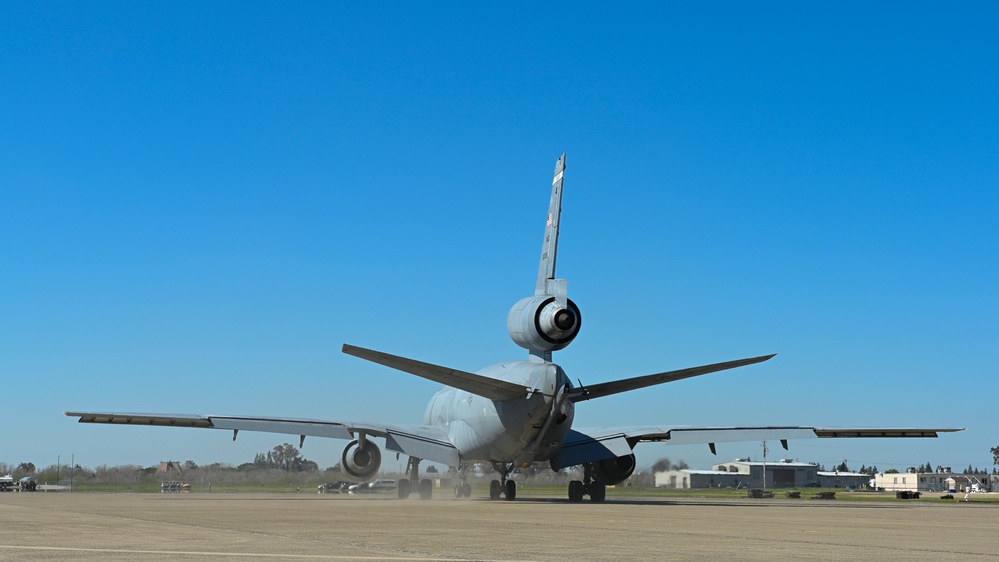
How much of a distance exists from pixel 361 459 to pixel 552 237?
10.6 meters

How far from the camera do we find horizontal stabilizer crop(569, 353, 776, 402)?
2747 centimetres

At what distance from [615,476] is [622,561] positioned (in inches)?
1127

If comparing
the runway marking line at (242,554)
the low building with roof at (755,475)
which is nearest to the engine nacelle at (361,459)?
the runway marking line at (242,554)

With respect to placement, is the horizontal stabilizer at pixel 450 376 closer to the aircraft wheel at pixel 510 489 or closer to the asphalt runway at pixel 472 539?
the asphalt runway at pixel 472 539

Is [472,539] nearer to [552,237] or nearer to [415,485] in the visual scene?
[552,237]

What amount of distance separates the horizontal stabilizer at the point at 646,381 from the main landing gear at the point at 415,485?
11.1m

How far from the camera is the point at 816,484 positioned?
407ft

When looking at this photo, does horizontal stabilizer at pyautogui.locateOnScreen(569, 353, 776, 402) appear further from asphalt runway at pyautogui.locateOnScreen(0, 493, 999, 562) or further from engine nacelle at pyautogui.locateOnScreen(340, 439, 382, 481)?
engine nacelle at pyautogui.locateOnScreen(340, 439, 382, 481)

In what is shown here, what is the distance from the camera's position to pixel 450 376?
1174 inches

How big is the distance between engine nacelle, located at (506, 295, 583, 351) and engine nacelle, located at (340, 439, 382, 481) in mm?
7876

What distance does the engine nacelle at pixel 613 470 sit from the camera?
1527 inches

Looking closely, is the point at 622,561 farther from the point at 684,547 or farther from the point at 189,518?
the point at 189,518

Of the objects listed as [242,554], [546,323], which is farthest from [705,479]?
[242,554]

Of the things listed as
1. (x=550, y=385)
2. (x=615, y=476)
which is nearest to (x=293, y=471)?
(x=615, y=476)
